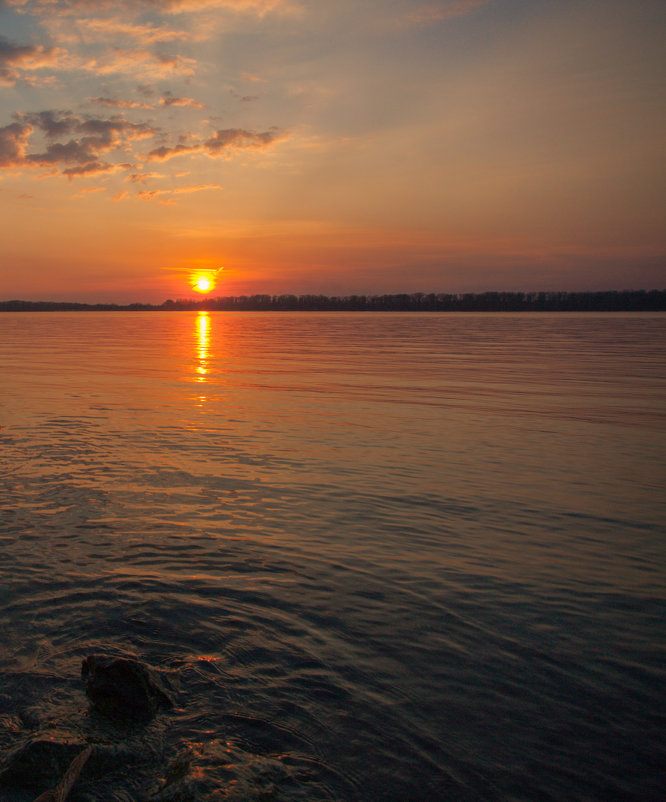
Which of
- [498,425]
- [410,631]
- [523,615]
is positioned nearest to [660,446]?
[498,425]

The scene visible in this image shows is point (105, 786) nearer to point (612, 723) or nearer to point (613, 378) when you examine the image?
point (612, 723)

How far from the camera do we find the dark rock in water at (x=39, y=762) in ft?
14.1

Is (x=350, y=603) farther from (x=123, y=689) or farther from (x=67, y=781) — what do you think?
(x=67, y=781)

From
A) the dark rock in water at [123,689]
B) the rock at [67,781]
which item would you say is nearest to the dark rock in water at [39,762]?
the rock at [67,781]

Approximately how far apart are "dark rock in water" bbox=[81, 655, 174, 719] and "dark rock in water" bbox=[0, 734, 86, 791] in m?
0.41

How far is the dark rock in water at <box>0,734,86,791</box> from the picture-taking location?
169 inches

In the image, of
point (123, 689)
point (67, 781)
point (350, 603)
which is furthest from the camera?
point (350, 603)

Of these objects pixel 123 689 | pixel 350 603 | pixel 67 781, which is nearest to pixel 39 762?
pixel 67 781

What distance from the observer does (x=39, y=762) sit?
4.42m

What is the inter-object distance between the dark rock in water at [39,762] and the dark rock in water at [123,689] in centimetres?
41

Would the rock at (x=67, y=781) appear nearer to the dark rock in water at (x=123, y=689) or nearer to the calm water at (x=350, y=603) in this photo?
the calm water at (x=350, y=603)

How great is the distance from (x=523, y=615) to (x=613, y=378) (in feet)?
82.0

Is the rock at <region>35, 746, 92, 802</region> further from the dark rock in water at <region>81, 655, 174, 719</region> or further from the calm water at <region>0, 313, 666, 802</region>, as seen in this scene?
the dark rock in water at <region>81, 655, 174, 719</region>

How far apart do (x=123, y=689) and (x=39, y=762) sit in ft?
2.52
